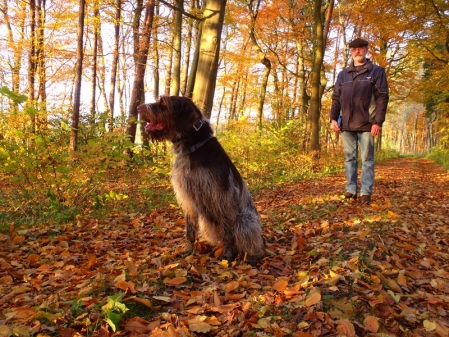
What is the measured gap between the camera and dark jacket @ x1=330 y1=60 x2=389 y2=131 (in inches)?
228

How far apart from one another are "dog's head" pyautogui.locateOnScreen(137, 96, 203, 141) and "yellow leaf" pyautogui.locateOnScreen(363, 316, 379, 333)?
2.24m

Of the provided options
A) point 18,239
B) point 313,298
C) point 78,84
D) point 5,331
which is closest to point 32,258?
point 18,239

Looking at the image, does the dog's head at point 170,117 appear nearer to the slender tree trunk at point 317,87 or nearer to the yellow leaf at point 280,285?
the yellow leaf at point 280,285

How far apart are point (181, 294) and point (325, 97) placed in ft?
75.2

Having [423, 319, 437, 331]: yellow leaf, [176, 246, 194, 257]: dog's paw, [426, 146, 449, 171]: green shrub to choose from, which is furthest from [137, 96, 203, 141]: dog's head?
[426, 146, 449, 171]: green shrub

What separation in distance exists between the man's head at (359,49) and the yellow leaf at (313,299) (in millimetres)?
4655

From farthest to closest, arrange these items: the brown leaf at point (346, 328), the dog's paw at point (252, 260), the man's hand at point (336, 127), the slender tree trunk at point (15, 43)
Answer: the slender tree trunk at point (15, 43) < the man's hand at point (336, 127) < the dog's paw at point (252, 260) < the brown leaf at point (346, 328)

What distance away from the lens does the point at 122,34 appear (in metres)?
20.3

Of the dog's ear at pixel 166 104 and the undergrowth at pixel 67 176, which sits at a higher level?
the dog's ear at pixel 166 104

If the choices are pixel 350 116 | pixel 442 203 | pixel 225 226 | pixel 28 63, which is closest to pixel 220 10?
pixel 350 116

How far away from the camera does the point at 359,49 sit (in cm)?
584

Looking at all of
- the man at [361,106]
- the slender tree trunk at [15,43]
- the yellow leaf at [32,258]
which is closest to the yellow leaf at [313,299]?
the yellow leaf at [32,258]

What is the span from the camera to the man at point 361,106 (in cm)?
581

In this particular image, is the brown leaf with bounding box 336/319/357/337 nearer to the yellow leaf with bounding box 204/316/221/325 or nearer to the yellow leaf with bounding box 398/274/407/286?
the yellow leaf with bounding box 204/316/221/325
